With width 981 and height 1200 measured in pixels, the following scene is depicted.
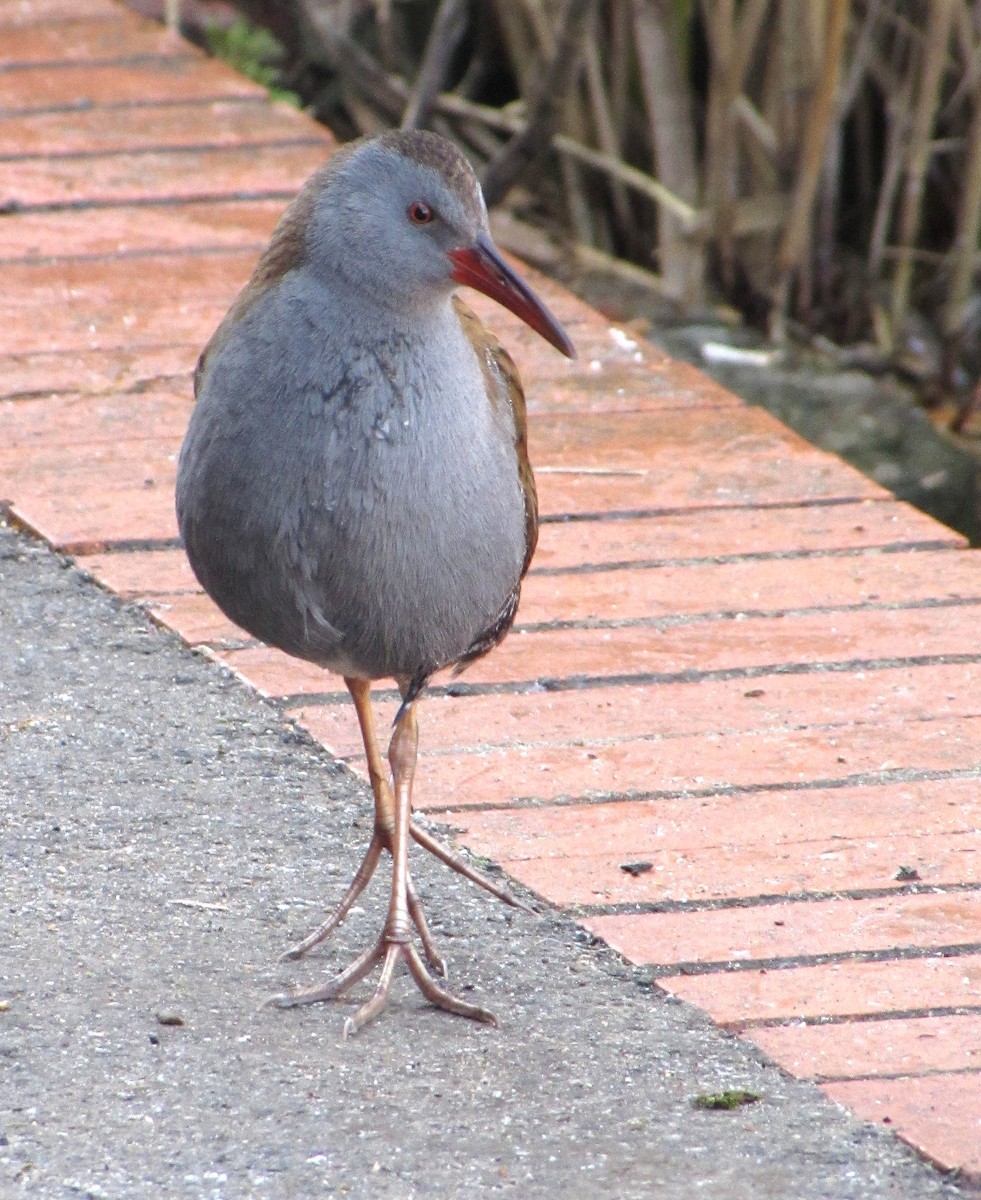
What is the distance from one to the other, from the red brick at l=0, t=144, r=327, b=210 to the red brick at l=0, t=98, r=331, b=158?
62mm

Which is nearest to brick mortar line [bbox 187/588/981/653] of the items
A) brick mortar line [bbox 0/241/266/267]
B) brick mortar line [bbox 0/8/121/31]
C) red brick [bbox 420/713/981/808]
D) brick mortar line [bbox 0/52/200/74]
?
red brick [bbox 420/713/981/808]

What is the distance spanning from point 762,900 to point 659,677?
698 millimetres

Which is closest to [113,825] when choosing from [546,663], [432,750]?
[432,750]

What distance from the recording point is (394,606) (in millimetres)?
2777

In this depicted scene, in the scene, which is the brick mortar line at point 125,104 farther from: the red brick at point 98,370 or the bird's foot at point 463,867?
the bird's foot at point 463,867

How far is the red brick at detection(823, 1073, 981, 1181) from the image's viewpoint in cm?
238

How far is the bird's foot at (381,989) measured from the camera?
108 inches

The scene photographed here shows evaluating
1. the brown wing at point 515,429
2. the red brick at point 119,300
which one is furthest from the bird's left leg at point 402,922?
the red brick at point 119,300

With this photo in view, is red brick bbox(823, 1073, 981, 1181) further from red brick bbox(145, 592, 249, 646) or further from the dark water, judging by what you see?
the dark water

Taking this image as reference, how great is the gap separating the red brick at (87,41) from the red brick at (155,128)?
37cm

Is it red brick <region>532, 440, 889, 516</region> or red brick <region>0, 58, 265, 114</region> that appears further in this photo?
red brick <region>0, 58, 265, 114</region>

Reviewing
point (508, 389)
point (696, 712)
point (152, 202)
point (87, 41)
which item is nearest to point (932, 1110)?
point (696, 712)

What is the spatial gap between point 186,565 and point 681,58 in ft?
9.55

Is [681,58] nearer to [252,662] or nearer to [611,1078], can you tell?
[252,662]
